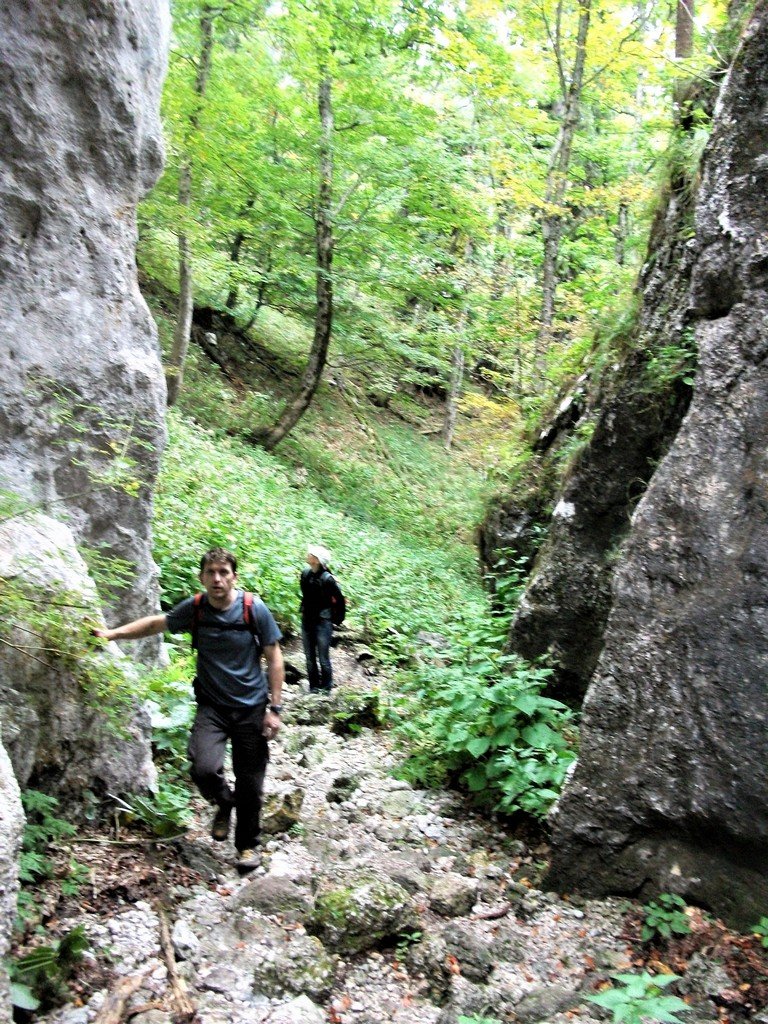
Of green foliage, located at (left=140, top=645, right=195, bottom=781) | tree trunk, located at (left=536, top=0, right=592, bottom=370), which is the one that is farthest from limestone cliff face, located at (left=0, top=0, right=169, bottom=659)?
tree trunk, located at (left=536, top=0, right=592, bottom=370)

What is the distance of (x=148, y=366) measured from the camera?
19.3ft

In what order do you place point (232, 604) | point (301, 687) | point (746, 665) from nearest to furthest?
point (746, 665) < point (232, 604) < point (301, 687)

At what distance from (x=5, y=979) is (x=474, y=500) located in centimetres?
1949

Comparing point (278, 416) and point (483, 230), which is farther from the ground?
point (483, 230)

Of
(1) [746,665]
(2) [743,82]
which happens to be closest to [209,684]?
(1) [746,665]

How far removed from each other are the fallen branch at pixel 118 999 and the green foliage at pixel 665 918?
285 cm

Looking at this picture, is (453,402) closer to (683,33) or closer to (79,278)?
(683,33)

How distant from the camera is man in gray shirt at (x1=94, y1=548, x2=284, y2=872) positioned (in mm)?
4781

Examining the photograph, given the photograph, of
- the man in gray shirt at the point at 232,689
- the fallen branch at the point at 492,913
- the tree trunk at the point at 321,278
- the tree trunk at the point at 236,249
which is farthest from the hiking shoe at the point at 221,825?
the tree trunk at the point at 236,249

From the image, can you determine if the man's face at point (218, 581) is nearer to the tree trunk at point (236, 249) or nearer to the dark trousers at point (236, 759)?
the dark trousers at point (236, 759)

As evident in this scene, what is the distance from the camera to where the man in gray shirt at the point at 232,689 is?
4781 mm

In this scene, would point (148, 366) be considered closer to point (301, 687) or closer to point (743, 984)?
point (301, 687)

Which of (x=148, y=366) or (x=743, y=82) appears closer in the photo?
(x=743, y=82)

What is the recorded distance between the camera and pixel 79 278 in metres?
5.41
